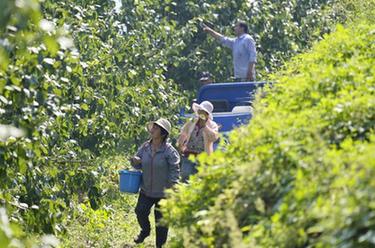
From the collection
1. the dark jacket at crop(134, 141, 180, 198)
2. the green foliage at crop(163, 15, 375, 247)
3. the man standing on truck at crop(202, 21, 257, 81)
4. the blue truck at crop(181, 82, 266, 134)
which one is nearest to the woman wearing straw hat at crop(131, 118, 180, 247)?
the dark jacket at crop(134, 141, 180, 198)

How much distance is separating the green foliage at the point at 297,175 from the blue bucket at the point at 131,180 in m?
4.76

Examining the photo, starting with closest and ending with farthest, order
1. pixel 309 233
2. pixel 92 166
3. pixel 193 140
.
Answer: pixel 309 233 < pixel 92 166 < pixel 193 140

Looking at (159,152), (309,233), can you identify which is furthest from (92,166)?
(309,233)

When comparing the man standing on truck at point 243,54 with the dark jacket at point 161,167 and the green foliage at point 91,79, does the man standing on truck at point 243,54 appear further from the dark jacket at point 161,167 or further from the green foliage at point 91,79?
the dark jacket at point 161,167

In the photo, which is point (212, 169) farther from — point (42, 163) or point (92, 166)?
point (92, 166)

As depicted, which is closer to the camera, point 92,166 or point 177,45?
point 92,166

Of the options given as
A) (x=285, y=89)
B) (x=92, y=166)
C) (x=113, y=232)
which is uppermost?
(x=285, y=89)

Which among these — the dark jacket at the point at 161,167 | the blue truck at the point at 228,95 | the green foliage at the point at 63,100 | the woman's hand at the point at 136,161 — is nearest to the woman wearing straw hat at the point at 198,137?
the dark jacket at the point at 161,167

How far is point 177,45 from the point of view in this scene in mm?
17219

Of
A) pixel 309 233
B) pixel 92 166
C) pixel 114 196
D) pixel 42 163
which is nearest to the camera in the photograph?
pixel 309 233

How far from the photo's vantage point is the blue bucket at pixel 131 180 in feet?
37.6

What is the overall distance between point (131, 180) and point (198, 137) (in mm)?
864

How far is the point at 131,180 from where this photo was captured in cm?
1148

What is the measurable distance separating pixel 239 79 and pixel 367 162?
12.5m
